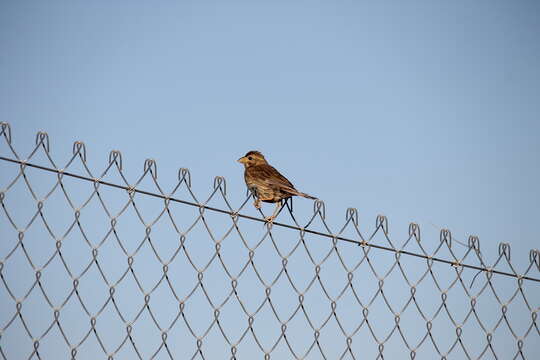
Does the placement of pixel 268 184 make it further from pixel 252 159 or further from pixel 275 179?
pixel 252 159

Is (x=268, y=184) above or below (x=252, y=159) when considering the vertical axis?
below

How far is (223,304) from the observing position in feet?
13.2

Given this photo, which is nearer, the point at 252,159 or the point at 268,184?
the point at 268,184

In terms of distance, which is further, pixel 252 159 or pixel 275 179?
pixel 252 159

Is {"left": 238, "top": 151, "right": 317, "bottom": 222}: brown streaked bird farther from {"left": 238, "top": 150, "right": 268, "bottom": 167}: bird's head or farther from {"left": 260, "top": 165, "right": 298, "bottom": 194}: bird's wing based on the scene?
{"left": 238, "top": 150, "right": 268, "bottom": 167}: bird's head

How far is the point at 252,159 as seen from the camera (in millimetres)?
8578

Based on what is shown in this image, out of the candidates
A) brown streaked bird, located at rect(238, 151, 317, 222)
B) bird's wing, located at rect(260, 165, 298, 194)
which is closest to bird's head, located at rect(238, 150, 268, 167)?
brown streaked bird, located at rect(238, 151, 317, 222)

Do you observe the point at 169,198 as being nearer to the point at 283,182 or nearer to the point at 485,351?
the point at 485,351

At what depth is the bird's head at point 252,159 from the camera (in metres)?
8.48

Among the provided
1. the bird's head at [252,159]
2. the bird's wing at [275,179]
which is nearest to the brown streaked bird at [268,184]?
the bird's wing at [275,179]

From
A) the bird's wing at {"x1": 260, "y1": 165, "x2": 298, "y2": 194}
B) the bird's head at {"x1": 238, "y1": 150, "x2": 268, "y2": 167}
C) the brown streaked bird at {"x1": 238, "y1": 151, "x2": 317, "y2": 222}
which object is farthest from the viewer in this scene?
the bird's head at {"x1": 238, "y1": 150, "x2": 268, "y2": 167}

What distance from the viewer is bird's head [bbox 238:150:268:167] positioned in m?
8.48

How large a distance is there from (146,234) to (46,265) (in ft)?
1.82

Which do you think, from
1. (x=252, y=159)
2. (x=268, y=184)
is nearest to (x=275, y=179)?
(x=268, y=184)
